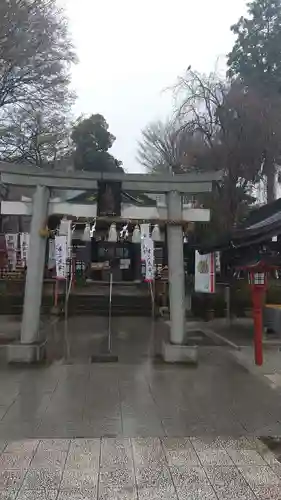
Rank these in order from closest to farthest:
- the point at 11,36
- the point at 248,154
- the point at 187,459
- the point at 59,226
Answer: the point at 187,459
the point at 59,226
the point at 11,36
the point at 248,154

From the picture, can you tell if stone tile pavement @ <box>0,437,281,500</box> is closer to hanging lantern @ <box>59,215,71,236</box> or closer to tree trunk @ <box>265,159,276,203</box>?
hanging lantern @ <box>59,215,71,236</box>

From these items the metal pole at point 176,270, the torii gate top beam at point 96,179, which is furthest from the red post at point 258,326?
the torii gate top beam at point 96,179

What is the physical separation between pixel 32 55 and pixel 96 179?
52.1 feet

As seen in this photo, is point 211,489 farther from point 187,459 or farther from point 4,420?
point 4,420

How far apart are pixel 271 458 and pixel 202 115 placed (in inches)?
862

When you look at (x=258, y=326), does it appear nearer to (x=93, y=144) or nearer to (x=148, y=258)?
(x=148, y=258)

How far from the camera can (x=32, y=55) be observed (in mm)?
23984

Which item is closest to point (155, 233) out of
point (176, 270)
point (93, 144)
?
point (176, 270)

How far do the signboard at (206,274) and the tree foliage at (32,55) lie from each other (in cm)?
1518

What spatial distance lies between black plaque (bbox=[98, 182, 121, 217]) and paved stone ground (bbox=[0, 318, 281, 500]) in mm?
3182

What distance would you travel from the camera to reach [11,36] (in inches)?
901

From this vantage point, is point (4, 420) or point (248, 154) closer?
point (4, 420)

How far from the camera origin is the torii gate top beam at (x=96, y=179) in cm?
1066

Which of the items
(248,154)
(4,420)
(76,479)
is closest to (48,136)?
(248,154)
